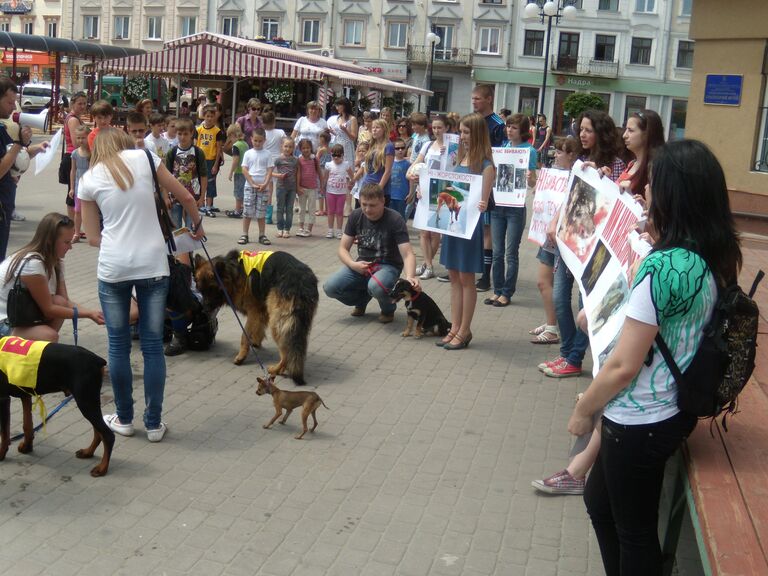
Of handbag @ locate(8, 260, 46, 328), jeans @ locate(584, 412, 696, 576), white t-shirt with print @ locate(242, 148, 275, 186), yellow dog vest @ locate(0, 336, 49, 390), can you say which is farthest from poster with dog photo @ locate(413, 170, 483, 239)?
white t-shirt with print @ locate(242, 148, 275, 186)

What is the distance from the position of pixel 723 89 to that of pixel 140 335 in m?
10.9

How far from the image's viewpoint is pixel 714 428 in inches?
170

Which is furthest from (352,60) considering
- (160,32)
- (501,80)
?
(160,32)

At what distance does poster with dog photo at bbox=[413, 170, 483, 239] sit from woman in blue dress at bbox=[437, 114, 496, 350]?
0.19 ft

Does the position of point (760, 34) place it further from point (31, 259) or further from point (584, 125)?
point (31, 259)

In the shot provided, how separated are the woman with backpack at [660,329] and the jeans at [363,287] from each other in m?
5.62

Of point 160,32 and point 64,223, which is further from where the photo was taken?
point 160,32

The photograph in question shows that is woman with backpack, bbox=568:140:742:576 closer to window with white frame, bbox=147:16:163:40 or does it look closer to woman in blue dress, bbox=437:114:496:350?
woman in blue dress, bbox=437:114:496:350

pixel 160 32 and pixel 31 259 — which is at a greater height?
pixel 160 32

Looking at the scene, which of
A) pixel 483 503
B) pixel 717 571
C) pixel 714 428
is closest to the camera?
pixel 717 571

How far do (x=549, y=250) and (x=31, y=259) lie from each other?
4.03m

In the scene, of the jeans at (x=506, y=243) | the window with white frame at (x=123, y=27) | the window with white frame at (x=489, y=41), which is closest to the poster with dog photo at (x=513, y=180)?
the jeans at (x=506, y=243)

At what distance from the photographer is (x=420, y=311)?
846 cm

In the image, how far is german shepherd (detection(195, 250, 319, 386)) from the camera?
6.89 metres
